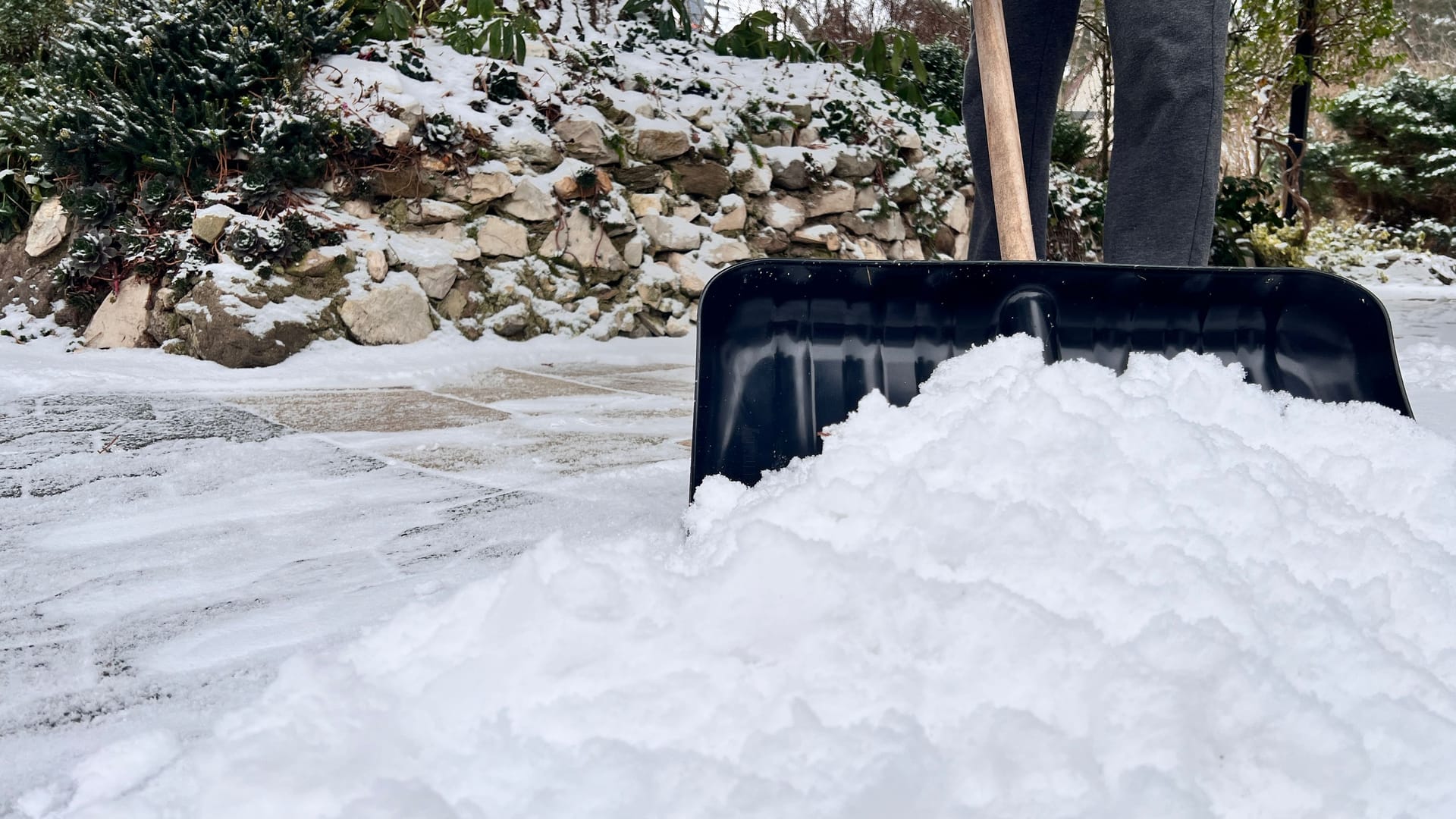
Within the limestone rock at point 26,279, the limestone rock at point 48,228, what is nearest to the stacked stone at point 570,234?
the limestone rock at point 26,279

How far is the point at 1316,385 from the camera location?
115 cm

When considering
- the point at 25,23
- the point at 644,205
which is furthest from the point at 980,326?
the point at 25,23

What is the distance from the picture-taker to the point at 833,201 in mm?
4160

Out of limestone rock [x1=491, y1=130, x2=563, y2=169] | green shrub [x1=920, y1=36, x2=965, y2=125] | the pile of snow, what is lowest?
the pile of snow

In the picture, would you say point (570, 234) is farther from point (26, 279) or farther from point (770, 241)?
point (26, 279)

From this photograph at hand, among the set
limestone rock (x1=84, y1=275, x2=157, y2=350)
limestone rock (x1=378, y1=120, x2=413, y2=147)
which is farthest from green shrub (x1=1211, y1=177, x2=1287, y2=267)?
limestone rock (x1=84, y1=275, x2=157, y2=350)

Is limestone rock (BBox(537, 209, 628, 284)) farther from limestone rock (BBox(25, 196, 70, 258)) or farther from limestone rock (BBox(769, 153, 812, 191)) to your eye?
limestone rock (BBox(25, 196, 70, 258))

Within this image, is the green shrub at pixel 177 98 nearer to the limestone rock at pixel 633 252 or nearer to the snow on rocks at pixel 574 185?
the snow on rocks at pixel 574 185

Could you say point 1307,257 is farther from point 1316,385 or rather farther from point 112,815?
point 112,815

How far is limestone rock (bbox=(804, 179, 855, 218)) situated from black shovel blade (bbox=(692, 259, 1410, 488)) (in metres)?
3.07

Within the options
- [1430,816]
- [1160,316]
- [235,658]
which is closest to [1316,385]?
[1160,316]

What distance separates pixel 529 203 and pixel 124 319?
1372 mm

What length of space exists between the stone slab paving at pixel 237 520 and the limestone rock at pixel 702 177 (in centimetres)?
189

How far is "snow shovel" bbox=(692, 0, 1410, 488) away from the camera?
3.58 feet
